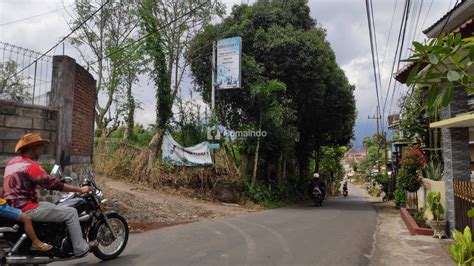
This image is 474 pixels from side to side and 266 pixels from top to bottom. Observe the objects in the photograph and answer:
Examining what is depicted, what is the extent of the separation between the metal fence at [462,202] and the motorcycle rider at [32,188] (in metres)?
6.57

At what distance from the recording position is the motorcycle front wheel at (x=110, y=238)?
6.59m

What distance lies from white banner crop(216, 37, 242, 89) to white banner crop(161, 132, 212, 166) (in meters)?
2.63

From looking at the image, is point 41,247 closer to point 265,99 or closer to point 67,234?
point 67,234

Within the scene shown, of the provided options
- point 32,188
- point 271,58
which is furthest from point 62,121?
point 271,58

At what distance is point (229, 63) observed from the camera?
711 inches

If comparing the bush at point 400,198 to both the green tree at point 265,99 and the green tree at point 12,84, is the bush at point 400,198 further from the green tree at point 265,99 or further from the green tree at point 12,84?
the green tree at point 12,84

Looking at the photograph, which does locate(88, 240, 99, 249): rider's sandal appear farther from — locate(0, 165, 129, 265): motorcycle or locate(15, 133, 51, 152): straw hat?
locate(15, 133, 51, 152): straw hat

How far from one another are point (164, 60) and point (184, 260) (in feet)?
42.3

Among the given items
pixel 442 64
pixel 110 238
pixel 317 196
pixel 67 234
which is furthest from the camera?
pixel 317 196

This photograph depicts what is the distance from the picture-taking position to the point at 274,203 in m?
19.5

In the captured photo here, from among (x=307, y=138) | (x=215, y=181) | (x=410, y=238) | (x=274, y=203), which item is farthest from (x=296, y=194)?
(x=410, y=238)

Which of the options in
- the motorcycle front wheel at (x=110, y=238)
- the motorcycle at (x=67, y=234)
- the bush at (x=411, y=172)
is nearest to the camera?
the motorcycle at (x=67, y=234)

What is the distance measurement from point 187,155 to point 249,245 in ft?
31.6

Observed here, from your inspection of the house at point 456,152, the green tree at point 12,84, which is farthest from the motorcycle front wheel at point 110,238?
the house at point 456,152
